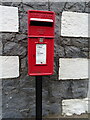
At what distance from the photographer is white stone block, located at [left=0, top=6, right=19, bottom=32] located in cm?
193

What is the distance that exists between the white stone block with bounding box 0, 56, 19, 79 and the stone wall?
5 cm

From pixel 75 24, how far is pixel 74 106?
4.64 ft

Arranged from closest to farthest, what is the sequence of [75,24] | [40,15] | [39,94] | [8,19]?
[40,15] < [39,94] < [8,19] < [75,24]

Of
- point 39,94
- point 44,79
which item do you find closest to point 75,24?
point 44,79

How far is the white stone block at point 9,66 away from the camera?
6.43ft

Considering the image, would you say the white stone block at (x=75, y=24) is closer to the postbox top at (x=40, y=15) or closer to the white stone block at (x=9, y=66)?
the postbox top at (x=40, y=15)

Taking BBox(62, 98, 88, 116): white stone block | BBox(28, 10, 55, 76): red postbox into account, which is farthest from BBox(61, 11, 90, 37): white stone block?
BBox(62, 98, 88, 116): white stone block

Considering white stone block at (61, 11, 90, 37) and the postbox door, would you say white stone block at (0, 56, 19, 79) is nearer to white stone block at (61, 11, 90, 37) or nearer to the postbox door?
the postbox door

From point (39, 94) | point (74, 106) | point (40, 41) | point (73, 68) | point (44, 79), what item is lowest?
point (74, 106)

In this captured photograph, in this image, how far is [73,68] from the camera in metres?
2.17

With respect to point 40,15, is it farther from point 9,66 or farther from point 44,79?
point 44,79

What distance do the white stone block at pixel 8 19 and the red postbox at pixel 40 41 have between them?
0.53 meters

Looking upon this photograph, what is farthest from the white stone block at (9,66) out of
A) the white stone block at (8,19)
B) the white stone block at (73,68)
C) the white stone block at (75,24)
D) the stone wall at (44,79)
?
the white stone block at (75,24)

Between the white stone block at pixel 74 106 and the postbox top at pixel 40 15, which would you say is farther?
the white stone block at pixel 74 106
